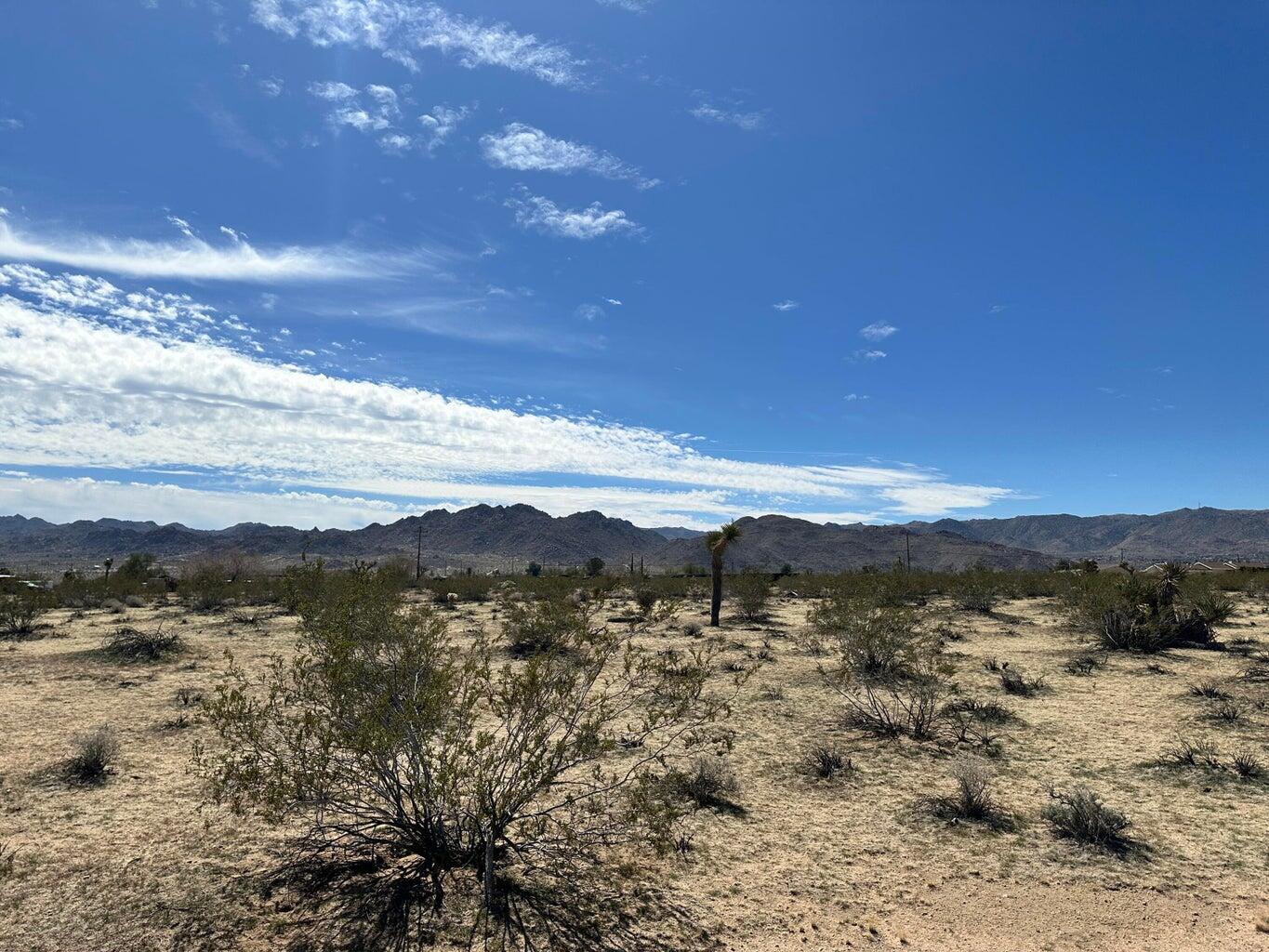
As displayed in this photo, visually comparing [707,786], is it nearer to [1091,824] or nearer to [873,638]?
[1091,824]

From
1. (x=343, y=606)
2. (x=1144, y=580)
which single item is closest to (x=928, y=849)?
(x=343, y=606)

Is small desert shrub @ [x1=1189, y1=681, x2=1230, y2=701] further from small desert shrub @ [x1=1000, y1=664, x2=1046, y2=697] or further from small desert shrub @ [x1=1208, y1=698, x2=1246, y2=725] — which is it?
small desert shrub @ [x1=1000, y1=664, x2=1046, y2=697]

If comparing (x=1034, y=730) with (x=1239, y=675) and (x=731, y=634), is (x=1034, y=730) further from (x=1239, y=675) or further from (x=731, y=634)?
(x=731, y=634)

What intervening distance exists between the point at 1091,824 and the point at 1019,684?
7857 mm

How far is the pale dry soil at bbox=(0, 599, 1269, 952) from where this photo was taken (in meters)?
5.72

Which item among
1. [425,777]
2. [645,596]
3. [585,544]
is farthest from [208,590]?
[585,544]

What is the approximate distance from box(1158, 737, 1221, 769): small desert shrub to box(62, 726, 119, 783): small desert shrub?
14442mm

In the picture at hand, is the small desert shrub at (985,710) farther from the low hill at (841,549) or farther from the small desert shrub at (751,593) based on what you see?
the low hill at (841,549)

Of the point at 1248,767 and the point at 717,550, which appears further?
the point at 717,550

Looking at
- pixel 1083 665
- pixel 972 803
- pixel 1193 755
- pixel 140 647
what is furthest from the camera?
pixel 140 647

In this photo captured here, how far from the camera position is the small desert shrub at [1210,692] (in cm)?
1316

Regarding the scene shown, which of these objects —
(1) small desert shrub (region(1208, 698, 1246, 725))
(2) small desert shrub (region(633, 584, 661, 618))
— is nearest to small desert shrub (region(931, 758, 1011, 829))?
(1) small desert shrub (region(1208, 698, 1246, 725))

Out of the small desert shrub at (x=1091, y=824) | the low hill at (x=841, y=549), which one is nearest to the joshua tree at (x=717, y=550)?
the small desert shrub at (x=1091, y=824)

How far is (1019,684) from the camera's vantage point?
14.6 m
